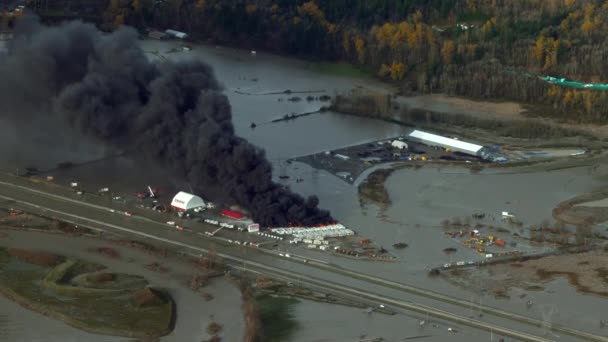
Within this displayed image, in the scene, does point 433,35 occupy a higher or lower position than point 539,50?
lower

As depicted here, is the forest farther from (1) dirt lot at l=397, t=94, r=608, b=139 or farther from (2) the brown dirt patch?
(2) the brown dirt patch

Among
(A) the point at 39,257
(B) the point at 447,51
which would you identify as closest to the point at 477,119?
(B) the point at 447,51

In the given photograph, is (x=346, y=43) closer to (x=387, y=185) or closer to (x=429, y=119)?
(x=429, y=119)

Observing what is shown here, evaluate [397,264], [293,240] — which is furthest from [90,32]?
[397,264]

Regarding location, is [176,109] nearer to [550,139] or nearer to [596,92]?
[550,139]

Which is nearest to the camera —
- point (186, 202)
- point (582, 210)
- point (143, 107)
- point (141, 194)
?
point (186, 202)

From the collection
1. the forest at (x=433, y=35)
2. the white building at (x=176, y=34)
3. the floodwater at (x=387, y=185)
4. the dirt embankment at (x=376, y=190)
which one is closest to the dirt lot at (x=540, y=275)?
the floodwater at (x=387, y=185)

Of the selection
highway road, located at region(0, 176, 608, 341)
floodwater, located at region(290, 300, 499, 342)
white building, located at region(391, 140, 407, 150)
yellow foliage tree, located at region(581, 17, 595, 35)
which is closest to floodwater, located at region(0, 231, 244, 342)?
highway road, located at region(0, 176, 608, 341)
